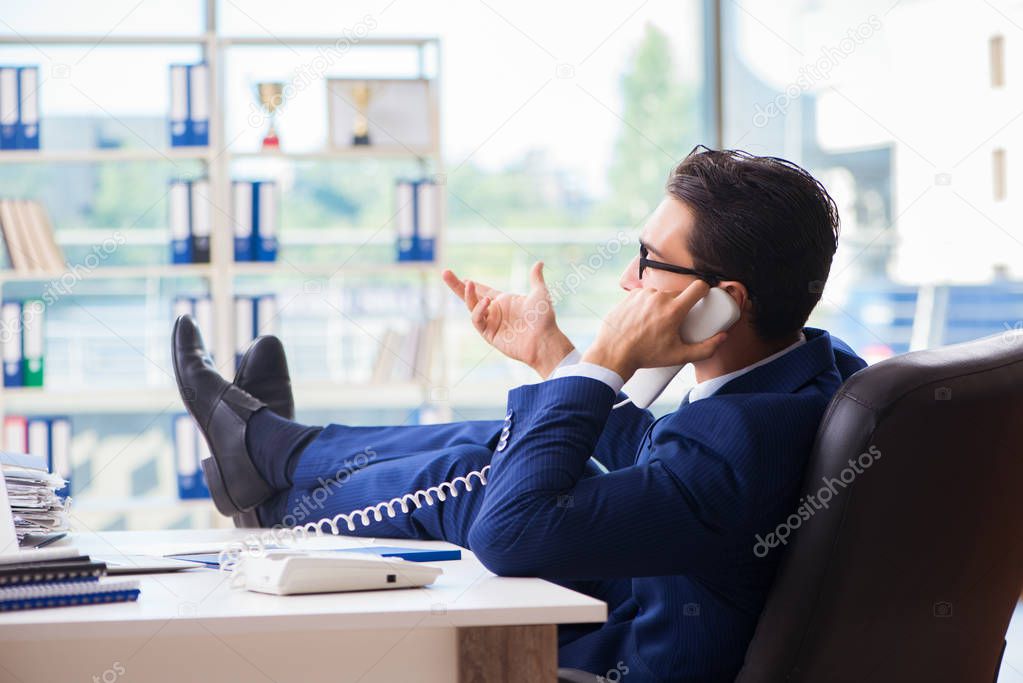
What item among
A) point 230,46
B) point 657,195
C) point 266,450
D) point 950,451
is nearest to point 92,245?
point 230,46

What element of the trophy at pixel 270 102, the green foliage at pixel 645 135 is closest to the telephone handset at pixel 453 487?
the trophy at pixel 270 102

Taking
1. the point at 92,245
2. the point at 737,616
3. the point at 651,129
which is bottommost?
the point at 737,616

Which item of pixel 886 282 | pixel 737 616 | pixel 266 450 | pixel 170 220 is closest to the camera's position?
pixel 737 616

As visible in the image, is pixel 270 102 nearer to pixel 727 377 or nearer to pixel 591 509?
pixel 727 377

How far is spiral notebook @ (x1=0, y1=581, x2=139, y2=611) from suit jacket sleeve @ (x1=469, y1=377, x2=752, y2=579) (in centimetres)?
37

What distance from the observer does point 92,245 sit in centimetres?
416

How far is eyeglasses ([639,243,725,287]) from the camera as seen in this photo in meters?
1.34

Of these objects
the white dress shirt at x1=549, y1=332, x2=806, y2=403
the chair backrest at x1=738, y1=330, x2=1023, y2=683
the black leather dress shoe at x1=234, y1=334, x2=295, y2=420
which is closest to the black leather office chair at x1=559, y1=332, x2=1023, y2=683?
the chair backrest at x1=738, y1=330, x2=1023, y2=683

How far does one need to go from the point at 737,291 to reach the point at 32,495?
3.21 ft

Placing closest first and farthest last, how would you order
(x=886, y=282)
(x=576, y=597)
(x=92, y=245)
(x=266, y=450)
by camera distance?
(x=576, y=597) → (x=266, y=450) → (x=92, y=245) → (x=886, y=282)

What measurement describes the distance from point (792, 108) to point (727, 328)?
138 inches

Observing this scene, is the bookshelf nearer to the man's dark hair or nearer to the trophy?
the trophy

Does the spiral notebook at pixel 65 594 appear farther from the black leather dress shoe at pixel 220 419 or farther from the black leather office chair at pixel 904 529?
the black leather dress shoe at pixel 220 419

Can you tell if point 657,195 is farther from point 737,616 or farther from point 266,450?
point 737,616
